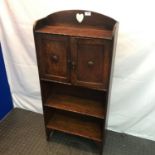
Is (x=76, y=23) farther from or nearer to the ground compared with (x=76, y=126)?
farther from the ground

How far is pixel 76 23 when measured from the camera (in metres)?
1.41

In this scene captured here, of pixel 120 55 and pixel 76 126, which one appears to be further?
pixel 76 126

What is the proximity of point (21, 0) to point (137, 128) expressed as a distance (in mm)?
1605

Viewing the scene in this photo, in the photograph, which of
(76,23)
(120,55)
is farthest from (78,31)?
(120,55)

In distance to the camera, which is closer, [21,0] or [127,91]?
→ [21,0]

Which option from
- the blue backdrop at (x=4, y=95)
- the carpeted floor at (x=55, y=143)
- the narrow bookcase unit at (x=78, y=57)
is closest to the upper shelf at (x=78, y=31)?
the narrow bookcase unit at (x=78, y=57)

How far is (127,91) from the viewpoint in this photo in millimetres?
1685

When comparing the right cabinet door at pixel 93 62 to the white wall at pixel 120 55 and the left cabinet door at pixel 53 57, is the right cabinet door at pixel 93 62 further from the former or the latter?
the white wall at pixel 120 55

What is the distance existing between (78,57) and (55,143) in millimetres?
981

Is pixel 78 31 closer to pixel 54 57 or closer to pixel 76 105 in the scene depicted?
pixel 54 57

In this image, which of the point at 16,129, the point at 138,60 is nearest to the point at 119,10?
the point at 138,60

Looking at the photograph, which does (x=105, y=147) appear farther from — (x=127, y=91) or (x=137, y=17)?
(x=137, y=17)

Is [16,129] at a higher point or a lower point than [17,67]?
lower

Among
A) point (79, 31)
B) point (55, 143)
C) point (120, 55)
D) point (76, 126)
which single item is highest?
point (79, 31)
